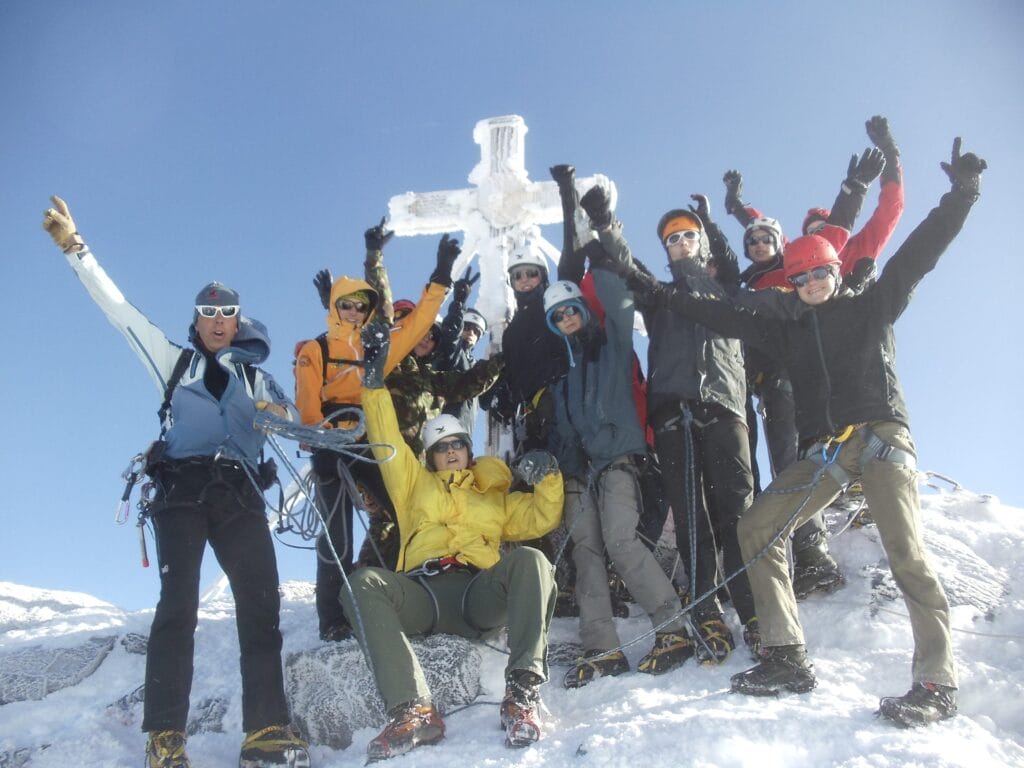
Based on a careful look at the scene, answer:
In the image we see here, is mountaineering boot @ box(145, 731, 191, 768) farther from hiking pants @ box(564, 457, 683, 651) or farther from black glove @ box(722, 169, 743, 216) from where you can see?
black glove @ box(722, 169, 743, 216)

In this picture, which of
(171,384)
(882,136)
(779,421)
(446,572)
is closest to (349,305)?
(171,384)

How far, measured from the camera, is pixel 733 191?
722cm

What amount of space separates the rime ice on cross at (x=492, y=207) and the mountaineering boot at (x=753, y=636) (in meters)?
4.50

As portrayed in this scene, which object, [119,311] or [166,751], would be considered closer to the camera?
[166,751]

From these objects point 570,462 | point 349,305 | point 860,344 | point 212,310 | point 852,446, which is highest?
point 349,305

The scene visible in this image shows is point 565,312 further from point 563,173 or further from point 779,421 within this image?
point 779,421

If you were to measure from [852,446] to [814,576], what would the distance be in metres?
1.44

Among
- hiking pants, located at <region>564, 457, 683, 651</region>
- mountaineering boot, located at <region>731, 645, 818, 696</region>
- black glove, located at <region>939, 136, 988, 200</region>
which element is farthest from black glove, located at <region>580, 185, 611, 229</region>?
mountaineering boot, located at <region>731, 645, 818, 696</region>

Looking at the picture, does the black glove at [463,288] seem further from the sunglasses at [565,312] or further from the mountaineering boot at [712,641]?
the mountaineering boot at [712,641]

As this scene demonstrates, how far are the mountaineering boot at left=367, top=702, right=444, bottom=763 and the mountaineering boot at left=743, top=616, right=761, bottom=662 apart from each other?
1742 mm

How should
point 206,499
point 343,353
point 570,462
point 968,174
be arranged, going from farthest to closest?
point 343,353
point 570,462
point 206,499
point 968,174

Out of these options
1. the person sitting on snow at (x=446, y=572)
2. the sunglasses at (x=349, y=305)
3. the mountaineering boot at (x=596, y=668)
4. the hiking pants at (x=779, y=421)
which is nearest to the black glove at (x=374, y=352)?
the person sitting on snow at (x=446, y=572)

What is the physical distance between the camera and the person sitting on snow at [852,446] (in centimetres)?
402

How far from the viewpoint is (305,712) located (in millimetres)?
4680
